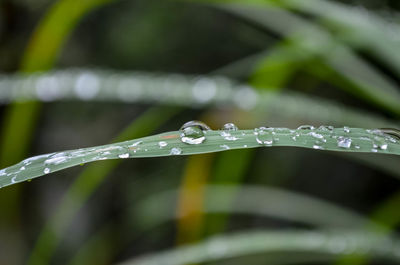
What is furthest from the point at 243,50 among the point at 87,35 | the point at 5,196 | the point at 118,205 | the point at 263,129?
the point at 263,129

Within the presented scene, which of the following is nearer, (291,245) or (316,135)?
(316,135)

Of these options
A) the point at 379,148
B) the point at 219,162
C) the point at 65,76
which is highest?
the point at 65,76

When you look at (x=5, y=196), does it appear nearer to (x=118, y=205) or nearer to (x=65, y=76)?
(x=118, y=205)

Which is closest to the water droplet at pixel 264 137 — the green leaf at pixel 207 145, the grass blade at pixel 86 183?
the green leaf at pixel 207 145

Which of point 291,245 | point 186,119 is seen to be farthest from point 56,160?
point 186,119

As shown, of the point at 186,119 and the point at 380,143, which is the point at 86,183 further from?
the point at 380,143

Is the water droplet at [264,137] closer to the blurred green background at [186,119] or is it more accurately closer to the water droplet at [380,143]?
the water droplet at [380,143]
